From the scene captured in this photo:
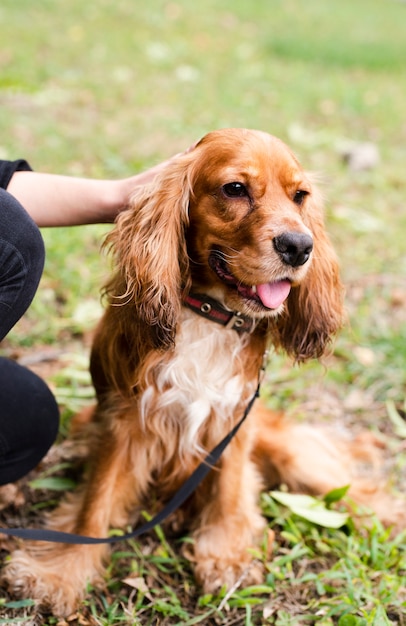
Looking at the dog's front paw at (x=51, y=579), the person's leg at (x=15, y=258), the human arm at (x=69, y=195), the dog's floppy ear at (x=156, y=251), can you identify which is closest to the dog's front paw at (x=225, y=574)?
the dog's front paw at (x=51, y=579)

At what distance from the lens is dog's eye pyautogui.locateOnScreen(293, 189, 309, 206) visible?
2.39 metres

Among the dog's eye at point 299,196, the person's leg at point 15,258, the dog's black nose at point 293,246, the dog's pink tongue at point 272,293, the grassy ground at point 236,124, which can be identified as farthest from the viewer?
the grassy ground at point 236,124

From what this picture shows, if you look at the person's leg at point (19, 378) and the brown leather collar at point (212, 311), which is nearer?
the person's leg at point (19, 378)

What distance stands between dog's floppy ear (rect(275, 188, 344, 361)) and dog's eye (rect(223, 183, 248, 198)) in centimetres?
37

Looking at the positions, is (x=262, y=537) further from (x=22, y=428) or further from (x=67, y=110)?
(x=67, y=110)

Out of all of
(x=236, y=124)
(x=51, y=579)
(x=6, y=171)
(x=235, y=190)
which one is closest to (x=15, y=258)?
(x=6, y=171)

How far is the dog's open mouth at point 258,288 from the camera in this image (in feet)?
7.38

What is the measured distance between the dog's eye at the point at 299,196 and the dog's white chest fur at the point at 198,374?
0.54 metres

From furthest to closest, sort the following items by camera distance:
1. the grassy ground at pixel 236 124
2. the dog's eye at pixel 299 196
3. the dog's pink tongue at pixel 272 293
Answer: the grassy ground at pixel 236 124 < the dog's eye at pixel 299 196 < the dog's pink tongue at pixel 272 293

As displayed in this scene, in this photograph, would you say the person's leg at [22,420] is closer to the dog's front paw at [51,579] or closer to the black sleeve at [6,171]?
the dog's front paw at [51,579]

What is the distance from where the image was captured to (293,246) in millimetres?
2113

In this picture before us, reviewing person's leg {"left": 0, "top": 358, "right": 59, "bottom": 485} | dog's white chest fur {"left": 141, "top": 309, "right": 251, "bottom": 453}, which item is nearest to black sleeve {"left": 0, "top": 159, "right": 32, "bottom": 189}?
person's leg {"left": 0, "top": 358, "right": 59, "bottom": 485}

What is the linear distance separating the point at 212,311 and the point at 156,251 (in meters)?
0.32

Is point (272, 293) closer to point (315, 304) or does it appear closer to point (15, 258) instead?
point (315, 304)
